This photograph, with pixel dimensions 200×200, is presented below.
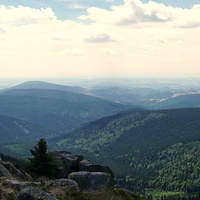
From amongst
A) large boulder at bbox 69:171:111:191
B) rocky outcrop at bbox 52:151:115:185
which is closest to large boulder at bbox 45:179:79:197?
large boulder at bbox 69:171:111:191

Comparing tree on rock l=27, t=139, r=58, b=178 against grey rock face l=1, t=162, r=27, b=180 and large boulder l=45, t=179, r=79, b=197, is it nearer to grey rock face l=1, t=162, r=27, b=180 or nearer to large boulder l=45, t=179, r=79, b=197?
Result: grey rock face l=1, t=162, r=27, b=180

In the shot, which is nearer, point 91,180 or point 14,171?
point 91,180

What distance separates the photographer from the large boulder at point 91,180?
4788 centimetres

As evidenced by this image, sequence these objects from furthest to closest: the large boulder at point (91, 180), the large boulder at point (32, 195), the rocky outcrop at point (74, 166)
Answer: the rocky outcrop at point (74, 166) < the large boulder at point (91, 180) < the large boulder at point (32, 195)

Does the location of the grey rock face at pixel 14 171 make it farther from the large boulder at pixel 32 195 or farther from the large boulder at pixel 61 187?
the large boulder at pixel 32 195

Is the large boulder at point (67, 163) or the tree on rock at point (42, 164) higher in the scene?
the tree on rock at point (42, 164)

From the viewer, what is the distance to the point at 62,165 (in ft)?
259

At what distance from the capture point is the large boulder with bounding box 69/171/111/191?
47.9 metres

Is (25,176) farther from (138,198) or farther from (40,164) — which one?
(138,198)

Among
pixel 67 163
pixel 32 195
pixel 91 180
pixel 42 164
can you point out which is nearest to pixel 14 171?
pixel 42 164

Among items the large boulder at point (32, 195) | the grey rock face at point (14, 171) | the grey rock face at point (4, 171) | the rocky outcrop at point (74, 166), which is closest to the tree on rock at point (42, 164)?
the rocky outcrop at point (74, 166)

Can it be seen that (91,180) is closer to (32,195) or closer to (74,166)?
(32,195)

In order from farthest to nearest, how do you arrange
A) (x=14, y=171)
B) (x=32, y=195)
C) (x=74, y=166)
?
(x=74, y=166), (x=14, y=171), (x=32, y=195)

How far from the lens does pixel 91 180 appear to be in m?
48.5
